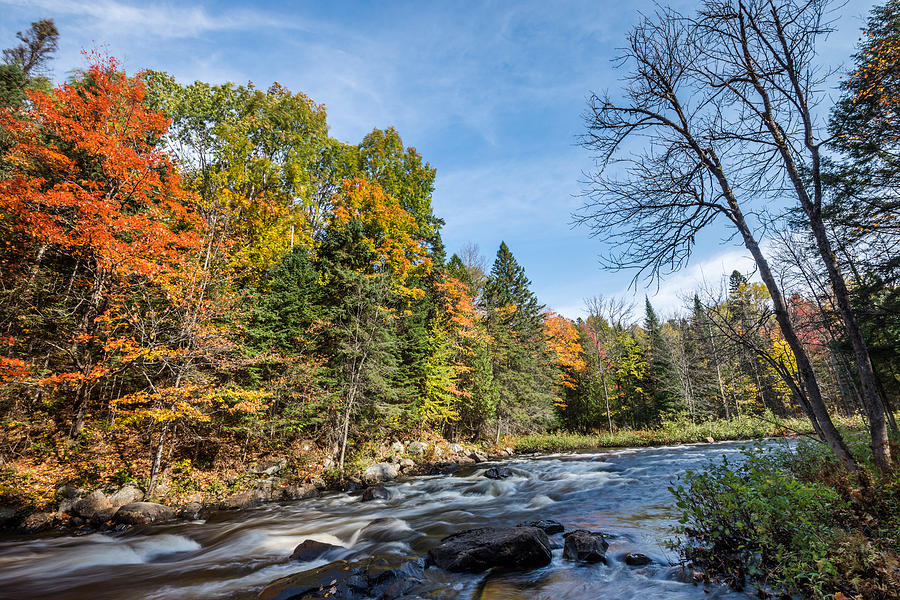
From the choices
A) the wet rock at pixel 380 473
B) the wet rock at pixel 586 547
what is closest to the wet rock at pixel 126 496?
the wet rock at pixel 380 473

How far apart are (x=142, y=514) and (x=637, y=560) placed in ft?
37.9

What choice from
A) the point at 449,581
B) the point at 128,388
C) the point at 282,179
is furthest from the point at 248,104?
the point at 449,581

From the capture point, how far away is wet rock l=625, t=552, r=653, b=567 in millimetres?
4775

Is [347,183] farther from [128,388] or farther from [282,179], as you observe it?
[128,388]

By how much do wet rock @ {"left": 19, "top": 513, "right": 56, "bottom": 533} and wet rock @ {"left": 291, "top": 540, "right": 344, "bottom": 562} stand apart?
23.0 feet

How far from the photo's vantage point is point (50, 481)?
9531 millimetres

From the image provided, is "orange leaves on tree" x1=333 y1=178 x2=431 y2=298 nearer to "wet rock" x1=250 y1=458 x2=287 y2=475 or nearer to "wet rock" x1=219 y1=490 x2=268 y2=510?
"wet rock" x1=250 y1=458 x2=287 y2=475

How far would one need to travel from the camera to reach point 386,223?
20172 mm

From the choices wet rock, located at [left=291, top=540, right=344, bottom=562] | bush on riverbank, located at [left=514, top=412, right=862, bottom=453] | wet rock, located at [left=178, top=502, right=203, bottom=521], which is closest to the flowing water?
wet rock, located at [left=291, top=540, right=344, bottom=562]

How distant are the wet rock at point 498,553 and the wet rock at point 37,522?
32.6 ft

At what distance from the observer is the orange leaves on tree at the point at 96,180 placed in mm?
10516

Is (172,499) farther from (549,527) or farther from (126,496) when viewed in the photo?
(549,527)

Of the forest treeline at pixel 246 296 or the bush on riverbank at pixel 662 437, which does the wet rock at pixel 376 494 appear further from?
the bush on riverbank at pixel 662 437

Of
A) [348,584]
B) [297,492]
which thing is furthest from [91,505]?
[348,584]
